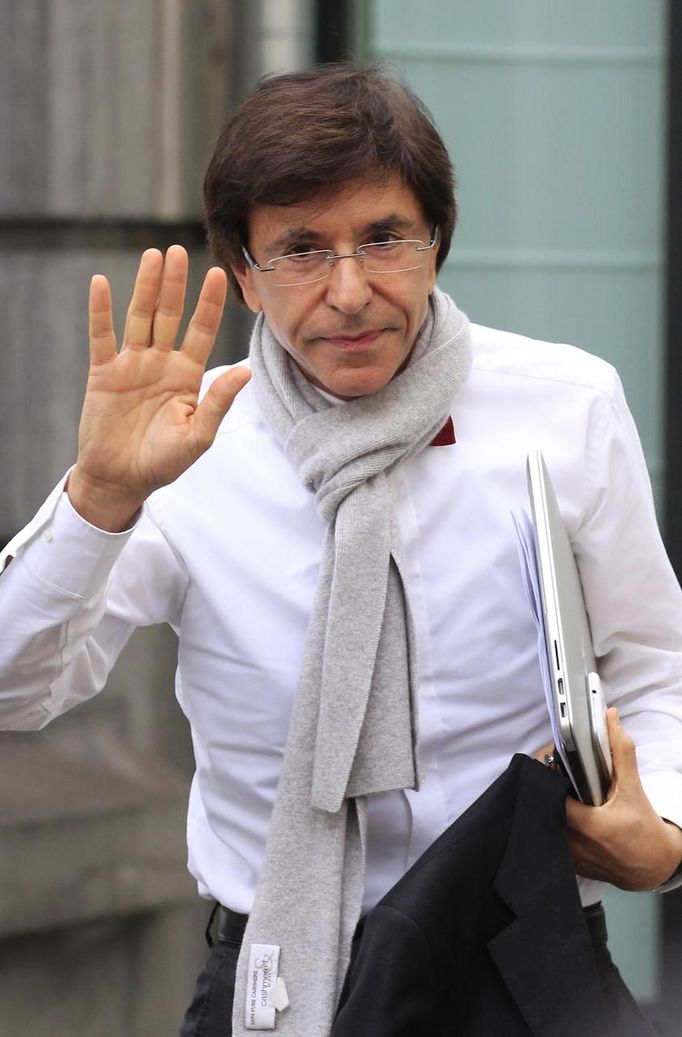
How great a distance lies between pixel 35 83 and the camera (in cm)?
429

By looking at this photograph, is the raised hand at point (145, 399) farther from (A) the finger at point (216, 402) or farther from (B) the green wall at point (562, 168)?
(B) the green wall at point (562, 168)

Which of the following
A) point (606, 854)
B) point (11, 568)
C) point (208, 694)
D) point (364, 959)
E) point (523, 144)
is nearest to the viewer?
point (364, 959)

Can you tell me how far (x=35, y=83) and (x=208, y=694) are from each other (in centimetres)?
254

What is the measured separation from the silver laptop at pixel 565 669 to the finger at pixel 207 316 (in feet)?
1.42

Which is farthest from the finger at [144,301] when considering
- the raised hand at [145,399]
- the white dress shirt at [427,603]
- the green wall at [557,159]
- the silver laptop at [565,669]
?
the green wall at [557,159]

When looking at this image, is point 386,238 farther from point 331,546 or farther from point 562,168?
point 562,168

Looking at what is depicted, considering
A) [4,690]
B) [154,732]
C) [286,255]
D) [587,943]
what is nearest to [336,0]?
[154,732]

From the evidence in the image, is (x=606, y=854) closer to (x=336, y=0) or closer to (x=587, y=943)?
(x=587, y=943)

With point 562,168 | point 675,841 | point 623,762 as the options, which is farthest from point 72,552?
point 562,168

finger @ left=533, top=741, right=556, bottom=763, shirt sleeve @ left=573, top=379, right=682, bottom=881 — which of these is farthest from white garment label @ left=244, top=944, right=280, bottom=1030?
shirt sleeve @ left=573, top=379, right=682, bottom=881

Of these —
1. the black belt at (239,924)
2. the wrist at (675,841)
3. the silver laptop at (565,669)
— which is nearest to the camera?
the silver laptop at (565,669)

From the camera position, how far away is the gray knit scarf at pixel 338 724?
207 centimetres

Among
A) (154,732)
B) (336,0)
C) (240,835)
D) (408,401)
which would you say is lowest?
(154,732)

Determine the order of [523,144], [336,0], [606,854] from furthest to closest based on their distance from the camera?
Result: [336,0], [523,144], [606,854]
